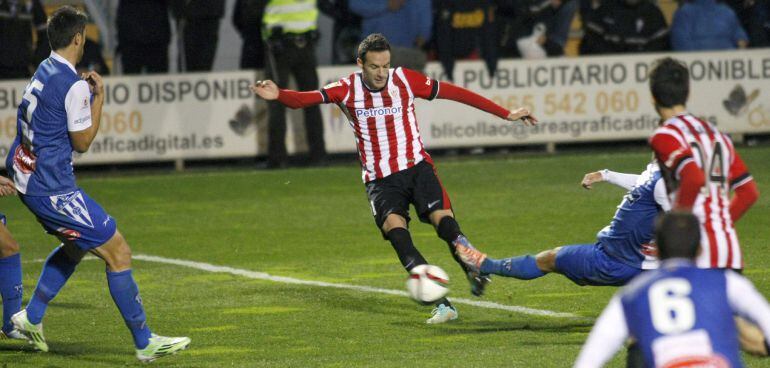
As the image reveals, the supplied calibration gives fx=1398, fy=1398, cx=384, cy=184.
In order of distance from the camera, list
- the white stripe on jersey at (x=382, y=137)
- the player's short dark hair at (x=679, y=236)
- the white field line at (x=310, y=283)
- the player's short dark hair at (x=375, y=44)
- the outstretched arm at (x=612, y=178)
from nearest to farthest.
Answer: the player's short dark hair at (x=679, y=236), the outstretched arm at (x=612, y=178), the player's short dark hair at (x=375, y=44), the white field line at (x=310, y=283), the white stripe on jersey at (x=382, y=137)

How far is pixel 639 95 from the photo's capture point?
59.6 ft

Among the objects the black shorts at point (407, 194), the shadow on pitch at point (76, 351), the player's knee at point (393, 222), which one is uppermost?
the black shorts at point (407, 194)

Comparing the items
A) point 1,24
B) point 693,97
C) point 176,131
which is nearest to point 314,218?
point 176,131

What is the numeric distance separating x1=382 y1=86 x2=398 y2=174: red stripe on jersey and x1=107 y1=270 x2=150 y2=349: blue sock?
2.23 meters

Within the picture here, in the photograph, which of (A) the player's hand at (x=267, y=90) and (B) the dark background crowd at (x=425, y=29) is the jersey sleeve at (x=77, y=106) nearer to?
(A) the player's hand at (x=267, y=90)

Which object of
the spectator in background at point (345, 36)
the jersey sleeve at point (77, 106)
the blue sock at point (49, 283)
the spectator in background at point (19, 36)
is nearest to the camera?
the jersey sleeve at point (77, 106)

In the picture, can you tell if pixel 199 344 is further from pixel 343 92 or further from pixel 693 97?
pixel 693 97

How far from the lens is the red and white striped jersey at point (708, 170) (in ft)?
19.2

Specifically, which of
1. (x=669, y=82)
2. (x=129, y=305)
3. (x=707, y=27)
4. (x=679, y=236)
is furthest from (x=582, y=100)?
(x=679, y=236)

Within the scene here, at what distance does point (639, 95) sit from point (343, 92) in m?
9.70

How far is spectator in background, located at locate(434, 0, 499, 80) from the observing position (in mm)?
17828

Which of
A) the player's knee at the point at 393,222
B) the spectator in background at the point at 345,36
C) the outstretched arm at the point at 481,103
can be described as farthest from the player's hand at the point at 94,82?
the spectator in background at the point at 345,36

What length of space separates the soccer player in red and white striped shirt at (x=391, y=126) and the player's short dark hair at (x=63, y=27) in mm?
1660

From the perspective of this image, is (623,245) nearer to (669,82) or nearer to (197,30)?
(669,82)
